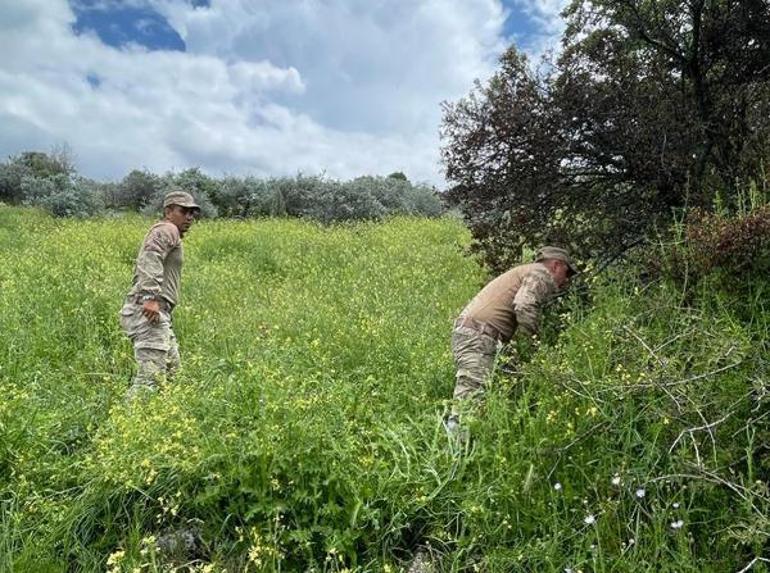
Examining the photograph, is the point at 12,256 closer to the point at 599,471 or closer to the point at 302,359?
the point at 302,359

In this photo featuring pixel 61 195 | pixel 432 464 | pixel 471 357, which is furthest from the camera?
pixel 61 195

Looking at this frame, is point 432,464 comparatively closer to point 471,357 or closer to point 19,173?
point 471,357

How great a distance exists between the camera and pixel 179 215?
5.88 meters

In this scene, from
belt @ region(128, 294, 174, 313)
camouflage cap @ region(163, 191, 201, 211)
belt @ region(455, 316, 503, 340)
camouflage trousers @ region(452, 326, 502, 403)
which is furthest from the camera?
camouflage cap @ region(163, 191, 201, 211)

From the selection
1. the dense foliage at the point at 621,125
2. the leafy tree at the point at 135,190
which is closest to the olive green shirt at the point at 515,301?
the dense foliage at the point at 621,125

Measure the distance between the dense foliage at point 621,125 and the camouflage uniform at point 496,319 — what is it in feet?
4.18

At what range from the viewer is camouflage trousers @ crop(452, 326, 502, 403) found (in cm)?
476

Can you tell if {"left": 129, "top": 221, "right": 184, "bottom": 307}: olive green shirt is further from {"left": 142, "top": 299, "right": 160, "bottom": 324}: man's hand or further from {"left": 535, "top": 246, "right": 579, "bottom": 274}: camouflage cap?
{"left": 535, "top": 246, "right": 579, "bottom": 274}: camouflage cap

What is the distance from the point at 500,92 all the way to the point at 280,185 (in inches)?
568

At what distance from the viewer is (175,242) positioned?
19.1 feet

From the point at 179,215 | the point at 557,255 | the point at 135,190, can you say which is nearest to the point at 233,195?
the point at 135,190

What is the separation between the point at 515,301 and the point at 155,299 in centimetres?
306

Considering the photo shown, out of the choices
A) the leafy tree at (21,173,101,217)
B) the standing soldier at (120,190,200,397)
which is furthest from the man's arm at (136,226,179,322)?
the leafy tree at (21,173,101,217)

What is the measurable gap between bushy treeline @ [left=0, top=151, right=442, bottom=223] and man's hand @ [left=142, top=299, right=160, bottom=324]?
12.0 m
